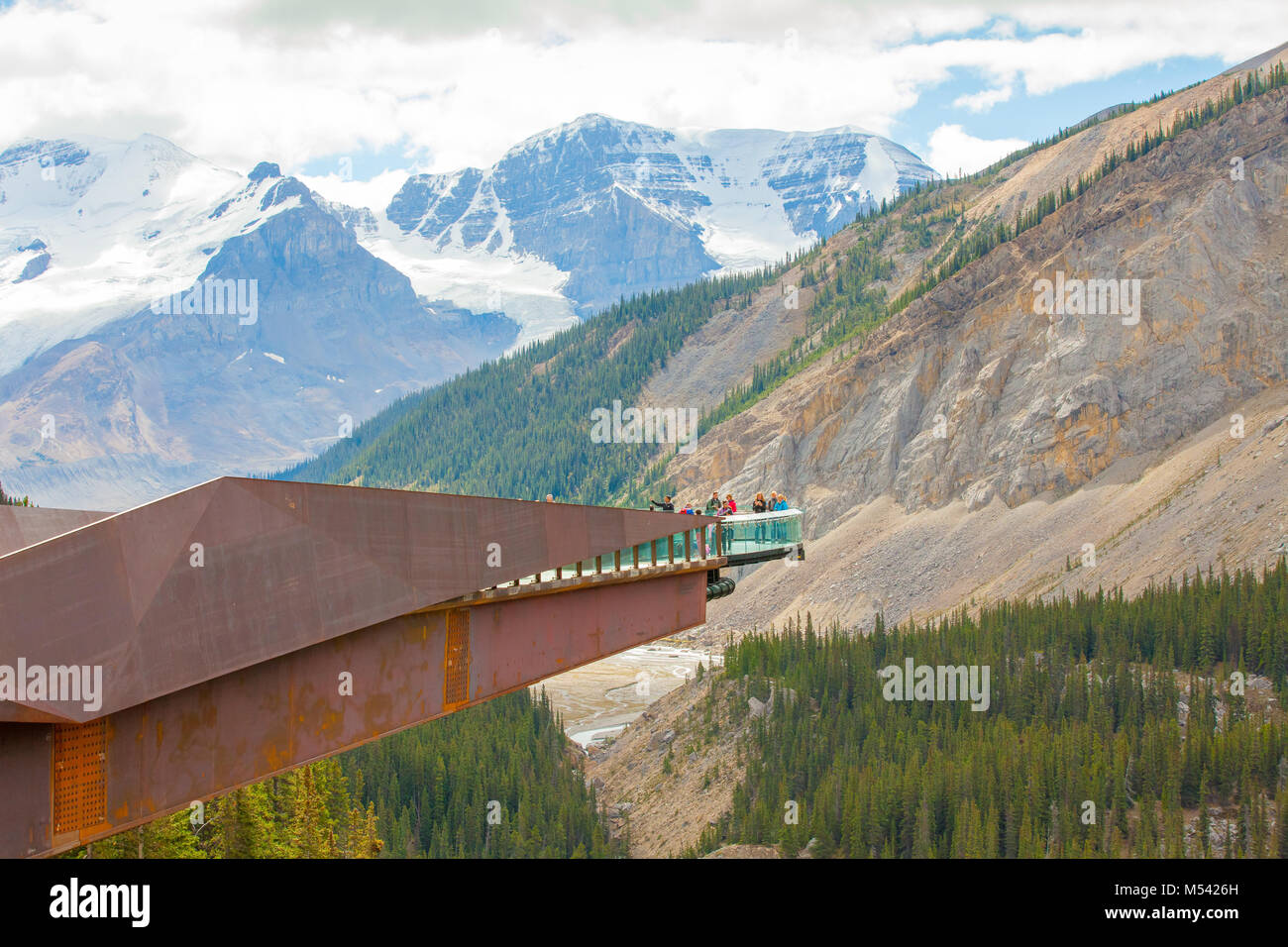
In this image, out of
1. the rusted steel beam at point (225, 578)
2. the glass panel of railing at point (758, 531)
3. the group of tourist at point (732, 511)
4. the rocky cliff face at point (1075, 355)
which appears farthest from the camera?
the rocky cliff face at point (1075, 355)

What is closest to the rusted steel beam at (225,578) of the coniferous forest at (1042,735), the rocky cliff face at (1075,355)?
the coniferous forest at (1042,735)

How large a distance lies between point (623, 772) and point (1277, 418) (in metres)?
65.8

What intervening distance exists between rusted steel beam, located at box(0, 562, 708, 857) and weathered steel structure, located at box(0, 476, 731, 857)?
24 mm

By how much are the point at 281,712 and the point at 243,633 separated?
166 cm

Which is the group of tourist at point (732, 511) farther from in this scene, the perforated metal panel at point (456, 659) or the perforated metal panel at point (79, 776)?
the perforated metal panel at point (79, 776)

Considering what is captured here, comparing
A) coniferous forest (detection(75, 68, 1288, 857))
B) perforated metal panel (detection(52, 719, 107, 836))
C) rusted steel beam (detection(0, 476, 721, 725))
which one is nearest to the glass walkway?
rusted steel beam (detection(0, 476, 721, 725))

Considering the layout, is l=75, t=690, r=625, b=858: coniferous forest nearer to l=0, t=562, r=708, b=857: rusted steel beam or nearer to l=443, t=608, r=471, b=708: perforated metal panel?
l=0, t=562, r=708, b=857: rusted steel beam

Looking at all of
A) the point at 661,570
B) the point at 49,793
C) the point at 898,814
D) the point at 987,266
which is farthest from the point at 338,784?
the point at 987,266

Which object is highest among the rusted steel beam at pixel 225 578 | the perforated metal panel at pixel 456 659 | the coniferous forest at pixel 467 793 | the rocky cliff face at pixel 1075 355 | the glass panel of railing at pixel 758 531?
the rocky cliff face at pixel 1075 355

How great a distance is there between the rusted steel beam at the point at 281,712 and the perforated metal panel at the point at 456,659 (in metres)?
0.02

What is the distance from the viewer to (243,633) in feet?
50.2

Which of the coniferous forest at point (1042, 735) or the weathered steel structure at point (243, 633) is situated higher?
the weathered steel structure at point (243, 633)

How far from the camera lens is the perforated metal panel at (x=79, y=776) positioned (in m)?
14.6

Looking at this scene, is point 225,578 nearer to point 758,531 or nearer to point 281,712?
point 281,712
